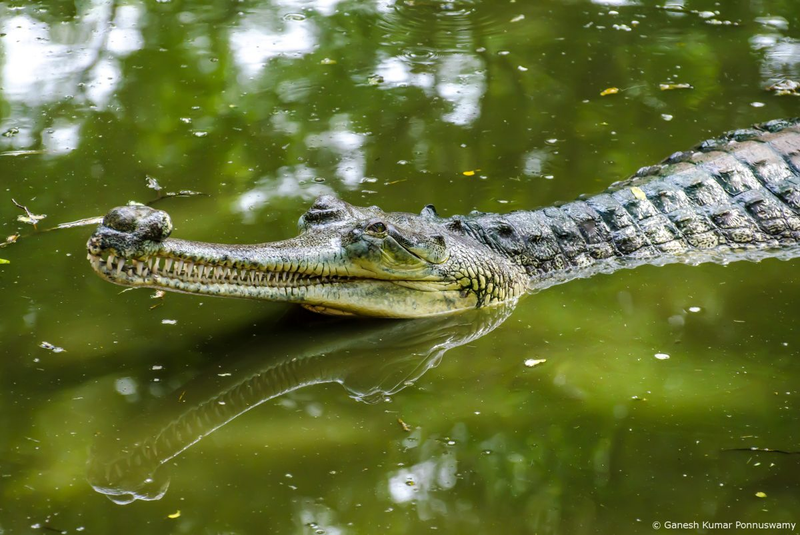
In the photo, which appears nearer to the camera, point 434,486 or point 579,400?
point 434,486

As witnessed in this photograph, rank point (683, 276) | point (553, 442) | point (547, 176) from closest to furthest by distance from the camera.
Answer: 1. point (553, 442)
2. point (683, 276)
3. point (547, 176)

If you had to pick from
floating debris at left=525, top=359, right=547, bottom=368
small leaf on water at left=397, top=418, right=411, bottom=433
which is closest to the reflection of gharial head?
small leaf on water at left=397, top=418, right=411, bottom=433

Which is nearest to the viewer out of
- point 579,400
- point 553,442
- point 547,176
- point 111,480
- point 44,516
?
point 44,516

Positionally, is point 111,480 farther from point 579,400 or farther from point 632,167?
point 632,167

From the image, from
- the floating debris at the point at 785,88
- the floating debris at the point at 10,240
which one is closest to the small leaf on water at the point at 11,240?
the floating debris at the point at 10,240

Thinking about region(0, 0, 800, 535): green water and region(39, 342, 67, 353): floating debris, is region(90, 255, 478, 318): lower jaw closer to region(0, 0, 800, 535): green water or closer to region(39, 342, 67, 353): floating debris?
region(0, 0, 800, 535): green water

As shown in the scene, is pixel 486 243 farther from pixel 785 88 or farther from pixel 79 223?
pixel 785 88

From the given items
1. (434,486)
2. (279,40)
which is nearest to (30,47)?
(279,40)

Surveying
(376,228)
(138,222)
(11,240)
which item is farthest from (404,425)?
(11,240)
